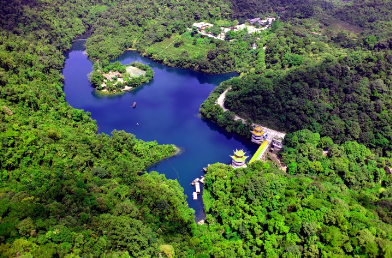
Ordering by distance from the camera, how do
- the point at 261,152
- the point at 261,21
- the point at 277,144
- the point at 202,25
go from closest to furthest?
1. the point at 261,152
2. the point at 277,144
3. the point at 202,25
4. the point at 261,21

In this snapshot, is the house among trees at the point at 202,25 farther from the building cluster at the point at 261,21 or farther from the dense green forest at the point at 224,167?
the building cluster at the point at 261,21

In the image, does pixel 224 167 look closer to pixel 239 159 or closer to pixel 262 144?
pixel 239 159

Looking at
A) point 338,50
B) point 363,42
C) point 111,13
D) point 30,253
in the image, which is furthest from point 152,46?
point 30,253

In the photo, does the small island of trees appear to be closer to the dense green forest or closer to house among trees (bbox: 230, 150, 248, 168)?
the dense green forest

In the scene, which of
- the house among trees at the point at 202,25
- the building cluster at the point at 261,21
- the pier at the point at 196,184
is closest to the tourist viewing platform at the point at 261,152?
the pier at the point at 196,184

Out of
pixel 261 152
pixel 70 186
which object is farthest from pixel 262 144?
pixel 70 186

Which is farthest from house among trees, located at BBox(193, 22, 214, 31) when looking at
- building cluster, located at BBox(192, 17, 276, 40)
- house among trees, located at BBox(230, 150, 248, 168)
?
house among trees, located at BBox(230, 150, 248, 168)
